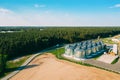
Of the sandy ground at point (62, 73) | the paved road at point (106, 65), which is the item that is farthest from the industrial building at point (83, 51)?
the sandy ground at point (62, 73)

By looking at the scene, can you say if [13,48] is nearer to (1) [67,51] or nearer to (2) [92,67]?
(1) [67,51]

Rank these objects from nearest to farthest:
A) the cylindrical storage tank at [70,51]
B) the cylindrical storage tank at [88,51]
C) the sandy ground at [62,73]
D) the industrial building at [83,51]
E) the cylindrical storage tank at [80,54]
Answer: the sandy ground at [62,73], the cylindrical storage tank at [80,54], the industrial building at [83,51], the cylindrical storage tank at [88,51], the cylindrical storage tank at [70,51]

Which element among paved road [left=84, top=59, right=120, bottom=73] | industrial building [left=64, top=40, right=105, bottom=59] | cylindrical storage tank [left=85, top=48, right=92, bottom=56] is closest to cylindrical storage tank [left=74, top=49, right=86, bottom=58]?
industrial building [left=64, top=40, right=105, bottom=59]

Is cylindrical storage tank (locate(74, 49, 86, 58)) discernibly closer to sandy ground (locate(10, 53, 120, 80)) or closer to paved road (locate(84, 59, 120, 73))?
paved road (locate(84, 59, 120, 73))

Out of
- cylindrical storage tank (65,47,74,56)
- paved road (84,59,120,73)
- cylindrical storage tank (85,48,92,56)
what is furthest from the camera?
cylindrical storage tank (65,47,74,56)

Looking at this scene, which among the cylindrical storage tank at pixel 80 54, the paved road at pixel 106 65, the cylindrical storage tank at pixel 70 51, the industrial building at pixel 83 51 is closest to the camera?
the paved road at pixel 106 65

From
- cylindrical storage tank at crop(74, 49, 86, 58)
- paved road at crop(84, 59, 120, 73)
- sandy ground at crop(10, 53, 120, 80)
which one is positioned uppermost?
cylindrical storage tank at crop(74, 49, 86, 58)

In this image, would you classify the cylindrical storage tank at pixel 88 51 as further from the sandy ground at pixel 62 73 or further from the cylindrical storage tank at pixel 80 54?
the sandy ground at pixel 62 73

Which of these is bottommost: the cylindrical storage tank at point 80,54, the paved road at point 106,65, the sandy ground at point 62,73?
the sandy ground at point 62,73

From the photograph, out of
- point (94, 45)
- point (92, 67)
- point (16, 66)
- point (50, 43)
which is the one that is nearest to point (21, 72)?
point (16, 66)
